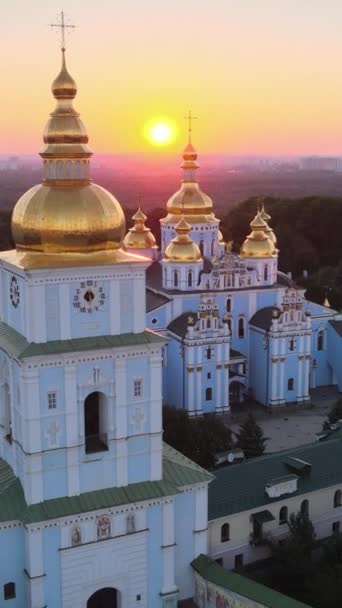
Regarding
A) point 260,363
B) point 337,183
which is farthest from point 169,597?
point 337,183

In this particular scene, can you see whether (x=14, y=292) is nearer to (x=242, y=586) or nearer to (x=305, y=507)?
(x=242, y=586)

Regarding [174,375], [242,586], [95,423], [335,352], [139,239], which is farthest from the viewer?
[139,239]

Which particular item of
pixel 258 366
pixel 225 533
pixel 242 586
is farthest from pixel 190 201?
pixel 242 586

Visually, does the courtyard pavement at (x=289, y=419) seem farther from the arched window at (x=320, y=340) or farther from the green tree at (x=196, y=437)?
the green tree at (x=196, y=437)

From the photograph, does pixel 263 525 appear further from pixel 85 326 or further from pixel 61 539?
pixel 85 326

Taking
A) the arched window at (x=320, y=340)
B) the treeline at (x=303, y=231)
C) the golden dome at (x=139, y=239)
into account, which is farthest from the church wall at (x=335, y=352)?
the treeline at (x=303, y=231)

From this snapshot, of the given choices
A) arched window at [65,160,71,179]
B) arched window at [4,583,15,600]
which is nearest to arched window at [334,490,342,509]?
arched window at [4,583,15,600]
